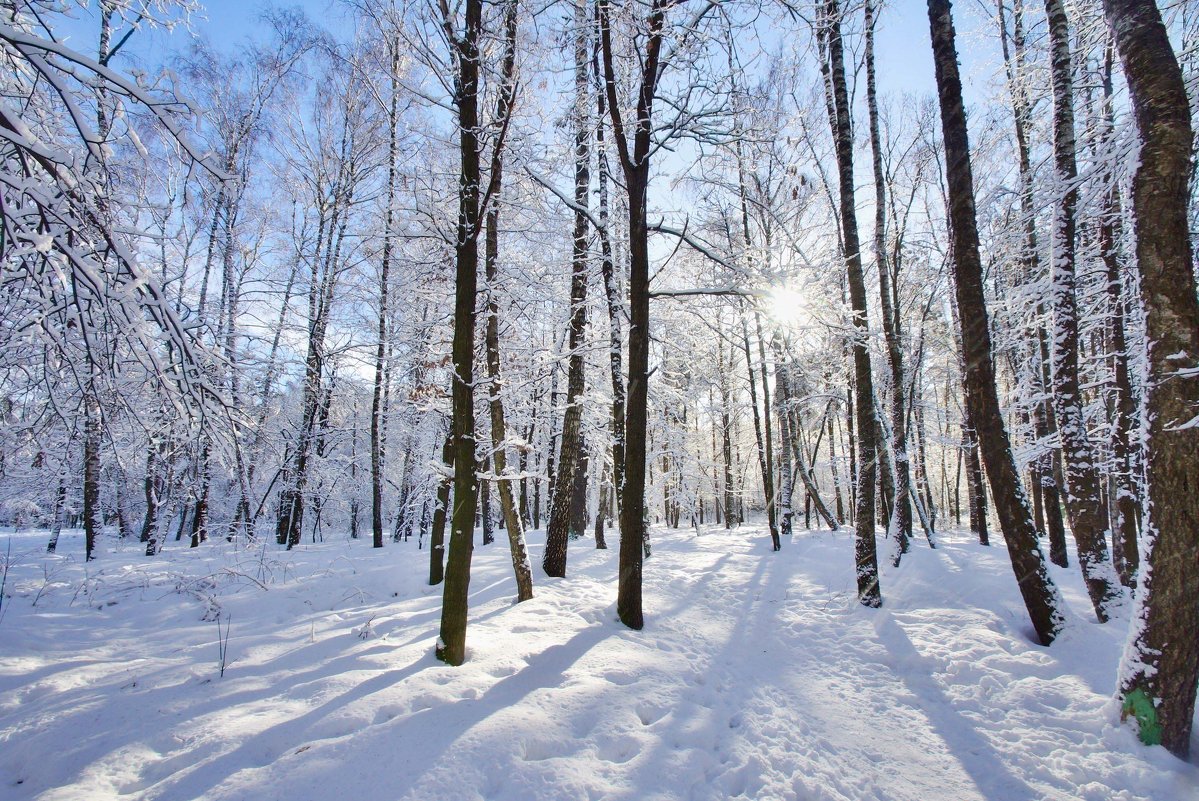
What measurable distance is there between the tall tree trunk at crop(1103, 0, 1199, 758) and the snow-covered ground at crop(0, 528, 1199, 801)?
434mm

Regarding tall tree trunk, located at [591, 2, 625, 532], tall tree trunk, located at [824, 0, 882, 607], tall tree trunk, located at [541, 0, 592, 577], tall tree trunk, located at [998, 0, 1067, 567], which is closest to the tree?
tall tree trunk, located at [541, 0, 592, 577]

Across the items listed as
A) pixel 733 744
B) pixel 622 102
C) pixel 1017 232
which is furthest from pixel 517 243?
pixel 733 744

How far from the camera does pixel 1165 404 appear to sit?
11.6 ft

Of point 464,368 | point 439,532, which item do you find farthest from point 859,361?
point 439,532

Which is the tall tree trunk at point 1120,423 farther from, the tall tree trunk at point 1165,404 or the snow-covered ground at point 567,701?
the tall tree trunk at point 1165,404

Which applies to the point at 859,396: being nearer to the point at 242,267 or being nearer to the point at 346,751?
the point at 346,751

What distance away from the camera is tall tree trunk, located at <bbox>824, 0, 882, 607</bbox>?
23.6 feet

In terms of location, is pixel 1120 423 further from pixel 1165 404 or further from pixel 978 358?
pixel 1165 404

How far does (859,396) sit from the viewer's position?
7.59 m

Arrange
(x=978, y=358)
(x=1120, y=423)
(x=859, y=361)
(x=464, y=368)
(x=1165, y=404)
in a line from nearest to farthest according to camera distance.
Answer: (x=1165, y=404) → (x=464, y=368) → (x=978, y=358) → (x=1120, y=423) → (x=859, y=361)

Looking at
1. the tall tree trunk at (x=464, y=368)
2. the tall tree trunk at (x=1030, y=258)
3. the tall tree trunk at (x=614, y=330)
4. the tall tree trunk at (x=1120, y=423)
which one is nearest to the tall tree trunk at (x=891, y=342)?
the tall tree trunk at (x=1030, y=258)

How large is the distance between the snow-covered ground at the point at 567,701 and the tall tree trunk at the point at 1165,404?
434 millimetres

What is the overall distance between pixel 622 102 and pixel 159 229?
561 centimetres

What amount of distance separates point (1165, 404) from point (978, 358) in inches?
Result: 80.7
